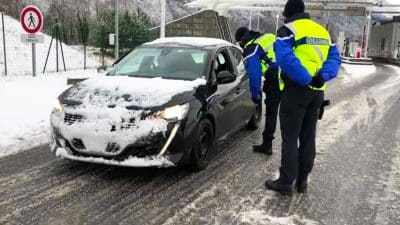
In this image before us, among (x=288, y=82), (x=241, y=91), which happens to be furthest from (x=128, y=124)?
(x=241, y=91)

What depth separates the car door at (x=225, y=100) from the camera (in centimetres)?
626

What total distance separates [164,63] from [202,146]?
1315 mm

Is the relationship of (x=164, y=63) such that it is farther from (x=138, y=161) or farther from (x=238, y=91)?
(x=138, y=161)

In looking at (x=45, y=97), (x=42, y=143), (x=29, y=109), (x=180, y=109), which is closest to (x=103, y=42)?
(x=45, y=97)

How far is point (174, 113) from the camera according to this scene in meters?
5.25

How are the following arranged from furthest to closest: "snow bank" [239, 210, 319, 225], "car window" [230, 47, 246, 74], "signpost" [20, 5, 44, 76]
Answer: "signpost" [20, 5, 44, 76] → "car window" [230, 47, 246, 74] → "snow bank" [239, 210, 319, 225]

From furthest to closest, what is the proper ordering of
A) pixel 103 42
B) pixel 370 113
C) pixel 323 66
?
pixel 103 42
pixel 370 113
pixel 323 66

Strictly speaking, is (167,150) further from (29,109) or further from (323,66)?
(29,109)

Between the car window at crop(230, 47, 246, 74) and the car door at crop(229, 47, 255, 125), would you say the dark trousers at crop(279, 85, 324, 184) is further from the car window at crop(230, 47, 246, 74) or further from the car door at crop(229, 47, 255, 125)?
the car window at crop(230, 47, 246, 74)

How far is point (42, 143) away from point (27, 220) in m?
2.88

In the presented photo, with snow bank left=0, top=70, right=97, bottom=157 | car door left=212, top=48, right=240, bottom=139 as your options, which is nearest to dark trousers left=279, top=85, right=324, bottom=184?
car door left=212, top=48, right=240, bottom=139

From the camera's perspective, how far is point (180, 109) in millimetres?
5305

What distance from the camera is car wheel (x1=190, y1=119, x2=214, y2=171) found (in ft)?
18.2

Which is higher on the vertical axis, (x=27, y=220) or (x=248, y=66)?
(x=248, y=66)
